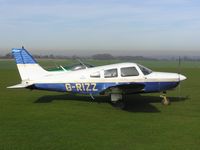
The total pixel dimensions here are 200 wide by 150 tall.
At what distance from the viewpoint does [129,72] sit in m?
12.1

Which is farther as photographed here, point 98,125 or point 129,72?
point 129,72

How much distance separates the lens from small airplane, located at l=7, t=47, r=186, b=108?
39.4 ft

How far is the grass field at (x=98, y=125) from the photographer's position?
277 inches

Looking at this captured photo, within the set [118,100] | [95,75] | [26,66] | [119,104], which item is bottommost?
[119,104]

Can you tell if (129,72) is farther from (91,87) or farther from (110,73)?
(91,87)

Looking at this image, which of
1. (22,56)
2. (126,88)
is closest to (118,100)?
(126,88)

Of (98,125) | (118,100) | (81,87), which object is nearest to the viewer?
(98,125)

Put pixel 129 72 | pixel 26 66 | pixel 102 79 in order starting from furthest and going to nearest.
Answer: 1. pixel 26 66
2. pixel 102 79
3. pixel 129 72

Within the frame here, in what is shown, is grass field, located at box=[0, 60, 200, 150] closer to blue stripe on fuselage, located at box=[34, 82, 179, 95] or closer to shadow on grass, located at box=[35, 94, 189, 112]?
shadow on grass, located at box=[35, 94, 189, 112]

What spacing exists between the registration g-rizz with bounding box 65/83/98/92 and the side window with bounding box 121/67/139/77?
4.04 feet

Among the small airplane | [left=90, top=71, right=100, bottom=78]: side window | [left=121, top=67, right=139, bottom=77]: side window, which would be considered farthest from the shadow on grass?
[left=90, top=71, right=100, bottom=78]: side window

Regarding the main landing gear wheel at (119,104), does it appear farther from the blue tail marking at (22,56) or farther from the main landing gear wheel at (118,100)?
the blue tail marking at (22,56)

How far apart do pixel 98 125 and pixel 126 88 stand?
2.67 m

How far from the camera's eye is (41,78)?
12.8 meters
